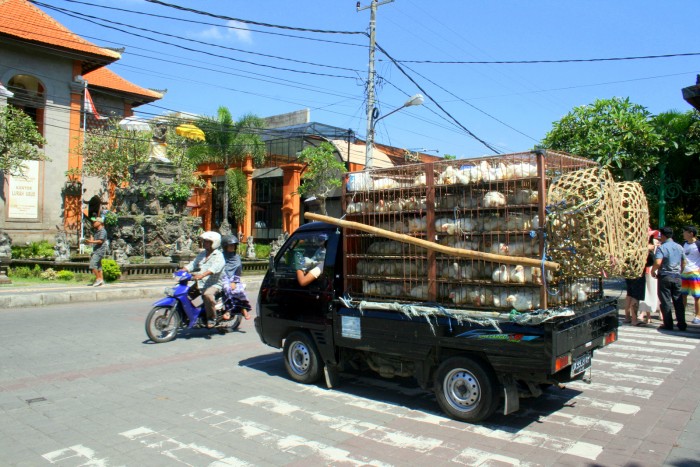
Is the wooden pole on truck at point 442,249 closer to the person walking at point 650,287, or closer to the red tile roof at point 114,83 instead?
the person walking at point 650,287

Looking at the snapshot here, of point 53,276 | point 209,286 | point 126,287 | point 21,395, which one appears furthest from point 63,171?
point 21,395

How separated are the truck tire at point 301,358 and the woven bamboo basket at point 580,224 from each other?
3061mm

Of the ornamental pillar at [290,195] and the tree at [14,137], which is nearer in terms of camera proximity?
the tree at [14,137]

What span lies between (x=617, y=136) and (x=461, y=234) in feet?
34.1

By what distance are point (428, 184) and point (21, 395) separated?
5.06m

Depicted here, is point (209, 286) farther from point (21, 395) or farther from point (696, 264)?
point (696, 264)

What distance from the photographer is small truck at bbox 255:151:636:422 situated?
15.6 feet

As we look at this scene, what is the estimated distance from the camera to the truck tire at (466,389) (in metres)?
5.01

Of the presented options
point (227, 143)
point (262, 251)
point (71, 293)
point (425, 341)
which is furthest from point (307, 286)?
point (227, 143)

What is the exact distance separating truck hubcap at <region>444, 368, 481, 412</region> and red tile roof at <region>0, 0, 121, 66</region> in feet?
91.5

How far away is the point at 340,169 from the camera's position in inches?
1098

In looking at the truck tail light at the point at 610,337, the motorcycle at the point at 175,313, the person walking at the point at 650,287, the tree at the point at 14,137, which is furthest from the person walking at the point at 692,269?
the tree at the point at 14,137

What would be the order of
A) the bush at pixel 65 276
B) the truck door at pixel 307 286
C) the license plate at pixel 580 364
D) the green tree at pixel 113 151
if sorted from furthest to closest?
the green tree at pixel 113 151
the bush at pixel 65 276
the truck door at pixel 307 286
the license plate at pixel 580 364

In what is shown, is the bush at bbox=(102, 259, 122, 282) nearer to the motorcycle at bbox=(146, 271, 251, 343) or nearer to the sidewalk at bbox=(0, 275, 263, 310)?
the sidewalk at bbox=(0, 275, 263, 310)
